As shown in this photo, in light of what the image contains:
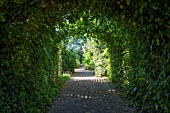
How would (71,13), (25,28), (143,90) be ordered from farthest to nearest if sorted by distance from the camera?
1. (143,90)
2. (71,13)
3. (25,28)

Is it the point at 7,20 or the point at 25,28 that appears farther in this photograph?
the point at 25,28

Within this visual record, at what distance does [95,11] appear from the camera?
187 inches

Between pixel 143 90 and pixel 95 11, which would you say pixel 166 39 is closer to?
pixel 95 11

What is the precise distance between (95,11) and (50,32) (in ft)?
4.27

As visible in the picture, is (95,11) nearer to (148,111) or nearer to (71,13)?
(71,13)

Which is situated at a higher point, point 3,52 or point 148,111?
point 3,52

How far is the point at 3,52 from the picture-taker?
12.6 ft

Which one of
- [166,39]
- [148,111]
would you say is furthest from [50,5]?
[148,111]

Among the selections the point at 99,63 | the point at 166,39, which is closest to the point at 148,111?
the point at 166,39

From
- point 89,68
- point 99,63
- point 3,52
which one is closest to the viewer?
point 3,52

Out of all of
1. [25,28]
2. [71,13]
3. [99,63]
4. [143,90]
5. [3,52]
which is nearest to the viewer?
[3,52]

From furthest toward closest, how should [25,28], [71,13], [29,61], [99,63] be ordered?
[99,63] → [29,61] → [71,13] → [25,28]

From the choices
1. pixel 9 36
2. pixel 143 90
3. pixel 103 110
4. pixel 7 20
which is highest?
pixel 7 20

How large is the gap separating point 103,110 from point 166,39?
3568 mm
